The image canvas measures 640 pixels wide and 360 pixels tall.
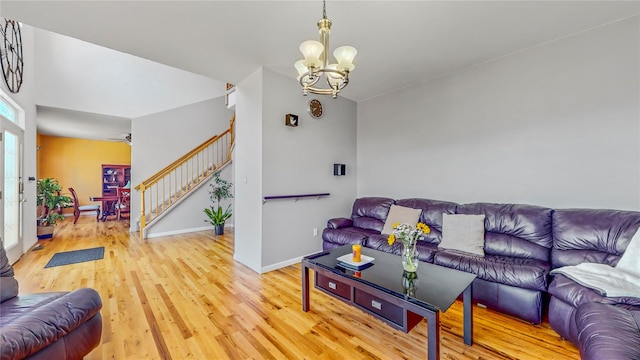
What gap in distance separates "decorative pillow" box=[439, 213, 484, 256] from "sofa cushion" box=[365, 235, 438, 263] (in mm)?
190

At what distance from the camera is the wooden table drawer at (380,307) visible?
170cm

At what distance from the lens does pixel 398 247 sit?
→ 3020mm

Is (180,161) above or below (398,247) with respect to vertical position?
above

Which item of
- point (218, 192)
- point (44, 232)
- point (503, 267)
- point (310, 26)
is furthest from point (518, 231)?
point (44, 232)

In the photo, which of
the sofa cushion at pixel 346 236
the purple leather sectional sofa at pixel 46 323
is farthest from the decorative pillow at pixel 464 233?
the purple leather sectional sofa at pixel 46 323

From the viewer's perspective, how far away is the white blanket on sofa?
5.61 feet

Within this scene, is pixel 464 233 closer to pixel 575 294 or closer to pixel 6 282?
pixel 575 294

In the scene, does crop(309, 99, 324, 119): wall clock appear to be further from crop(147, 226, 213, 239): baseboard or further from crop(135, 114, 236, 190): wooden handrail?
crop(147, 226, 213, 239): baseboard

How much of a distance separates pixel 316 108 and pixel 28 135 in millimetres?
4912

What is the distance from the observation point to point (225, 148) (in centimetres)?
707

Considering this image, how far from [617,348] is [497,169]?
7.88ft

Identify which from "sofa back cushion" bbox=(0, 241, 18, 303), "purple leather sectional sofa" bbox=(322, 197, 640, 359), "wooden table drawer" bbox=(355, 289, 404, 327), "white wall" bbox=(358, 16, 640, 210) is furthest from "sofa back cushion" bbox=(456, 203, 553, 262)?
"sofa back cushion" bbox=(0, 241, 18, 303)

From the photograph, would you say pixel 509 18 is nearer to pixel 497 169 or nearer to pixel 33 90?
pixel 497 169

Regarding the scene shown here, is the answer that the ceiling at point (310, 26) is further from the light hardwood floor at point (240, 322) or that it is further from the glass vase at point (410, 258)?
the light hardwood floor at point (240, 322)
